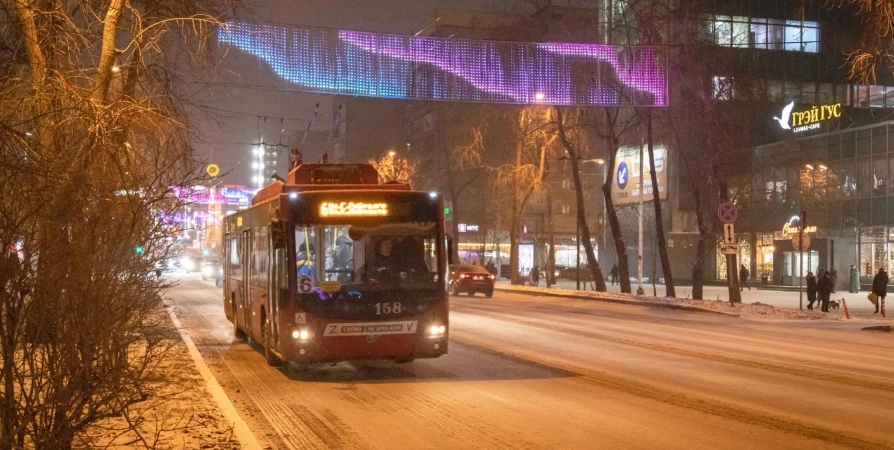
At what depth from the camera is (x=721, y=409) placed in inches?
443

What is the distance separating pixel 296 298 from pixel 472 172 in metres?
74.8

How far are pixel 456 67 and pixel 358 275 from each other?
37.0 ft

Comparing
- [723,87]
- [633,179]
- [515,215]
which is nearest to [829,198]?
[633,179]

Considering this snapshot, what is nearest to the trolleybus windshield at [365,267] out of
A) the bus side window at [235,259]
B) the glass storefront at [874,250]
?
the bus side window at [235,259]

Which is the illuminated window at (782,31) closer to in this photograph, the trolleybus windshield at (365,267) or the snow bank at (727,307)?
the snow bank at (727,307)

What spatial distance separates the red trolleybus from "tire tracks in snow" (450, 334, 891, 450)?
244 cm

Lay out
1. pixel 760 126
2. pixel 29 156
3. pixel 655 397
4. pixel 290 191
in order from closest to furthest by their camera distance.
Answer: pixel 29 156 < pixel 655 397 < pixel 290 191 < pixel 760 126

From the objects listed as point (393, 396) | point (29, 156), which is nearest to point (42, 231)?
point (29, 156)

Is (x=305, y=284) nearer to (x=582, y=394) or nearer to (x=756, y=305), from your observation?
(x=582, y=394)

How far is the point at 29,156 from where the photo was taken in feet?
21.5

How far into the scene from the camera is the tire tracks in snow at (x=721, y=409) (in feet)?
30.9

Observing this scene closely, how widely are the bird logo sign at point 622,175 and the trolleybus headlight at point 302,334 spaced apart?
37.8m

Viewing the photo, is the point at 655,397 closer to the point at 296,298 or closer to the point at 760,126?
the point at 296,298

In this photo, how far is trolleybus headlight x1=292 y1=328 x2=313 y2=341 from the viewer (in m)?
14.1
